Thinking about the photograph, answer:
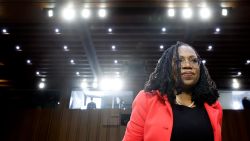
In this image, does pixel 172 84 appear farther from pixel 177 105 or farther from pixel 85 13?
pixel 85 13

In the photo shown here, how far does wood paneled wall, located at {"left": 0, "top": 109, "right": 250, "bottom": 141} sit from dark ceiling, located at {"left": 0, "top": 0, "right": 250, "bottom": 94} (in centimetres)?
126

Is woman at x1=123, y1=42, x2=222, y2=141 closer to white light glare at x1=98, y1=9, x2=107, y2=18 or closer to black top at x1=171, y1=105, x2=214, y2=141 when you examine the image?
black top at x1=171, y1=105, x2=214, y2=141

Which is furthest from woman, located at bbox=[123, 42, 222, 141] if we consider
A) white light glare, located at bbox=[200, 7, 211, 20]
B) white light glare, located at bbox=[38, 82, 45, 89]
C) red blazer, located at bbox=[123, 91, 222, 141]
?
white light glare, located at bbox=[38, 82, 45, 89]

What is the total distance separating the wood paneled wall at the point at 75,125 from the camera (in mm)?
7852

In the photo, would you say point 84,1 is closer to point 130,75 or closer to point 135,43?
point 135,43

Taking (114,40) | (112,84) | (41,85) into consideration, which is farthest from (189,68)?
(41,85)

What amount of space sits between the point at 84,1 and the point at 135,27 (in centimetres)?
148

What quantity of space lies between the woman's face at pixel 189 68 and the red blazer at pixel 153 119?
0.39 feet

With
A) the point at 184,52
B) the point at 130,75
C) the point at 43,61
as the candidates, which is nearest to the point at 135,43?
the point at 130,75

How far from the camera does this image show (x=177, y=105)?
1090mm

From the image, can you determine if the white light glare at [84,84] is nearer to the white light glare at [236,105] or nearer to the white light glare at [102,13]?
the white light glare at [102,13]

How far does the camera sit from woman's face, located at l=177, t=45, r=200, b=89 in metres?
1.12

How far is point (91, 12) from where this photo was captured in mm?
5535

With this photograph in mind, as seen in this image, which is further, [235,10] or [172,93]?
[235,10]
